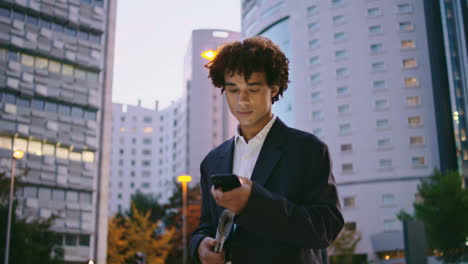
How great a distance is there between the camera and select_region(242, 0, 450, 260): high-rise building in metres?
61.6

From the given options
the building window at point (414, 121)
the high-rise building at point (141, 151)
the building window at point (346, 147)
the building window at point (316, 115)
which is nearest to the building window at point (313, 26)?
the building window at point (316, 115)

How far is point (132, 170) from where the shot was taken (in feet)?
443

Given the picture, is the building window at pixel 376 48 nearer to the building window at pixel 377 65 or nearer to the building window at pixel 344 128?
the building window at pixel 377 65

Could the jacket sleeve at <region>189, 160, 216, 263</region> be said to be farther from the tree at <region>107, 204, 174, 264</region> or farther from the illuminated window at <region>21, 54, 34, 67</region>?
the tree at <region>107, 204, 174, 264</region>

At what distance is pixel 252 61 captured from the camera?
8.21 feet

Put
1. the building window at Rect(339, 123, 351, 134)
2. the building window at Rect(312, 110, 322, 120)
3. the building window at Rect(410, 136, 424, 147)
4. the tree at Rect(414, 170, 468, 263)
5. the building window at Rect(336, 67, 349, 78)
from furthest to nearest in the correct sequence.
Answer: the building window at Rect(312, 110, 322, 120) < the building window at Rect(336, 67, 349, 78) < the building window at Rect(339, 123, 351, 134) < the building window at Rect(410, 136, 424, 147) < the tree at Rect(414, 170, 468, 263)

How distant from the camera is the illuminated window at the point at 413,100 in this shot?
2477 inches

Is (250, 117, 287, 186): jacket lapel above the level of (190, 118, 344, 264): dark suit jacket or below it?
above

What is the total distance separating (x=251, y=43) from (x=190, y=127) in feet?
352

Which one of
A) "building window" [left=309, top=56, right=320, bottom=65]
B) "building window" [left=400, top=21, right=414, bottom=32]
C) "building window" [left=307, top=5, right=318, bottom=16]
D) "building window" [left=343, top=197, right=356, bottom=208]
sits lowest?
"building window" [left=343, top=197, right=356, bottom=208]

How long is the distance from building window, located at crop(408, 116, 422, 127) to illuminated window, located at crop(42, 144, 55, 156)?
39215mm

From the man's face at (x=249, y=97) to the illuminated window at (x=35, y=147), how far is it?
41.0 m

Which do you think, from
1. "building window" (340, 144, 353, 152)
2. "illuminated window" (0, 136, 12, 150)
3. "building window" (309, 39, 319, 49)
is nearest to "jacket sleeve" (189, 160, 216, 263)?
"illuminated window" (0, 136, 12, 150)

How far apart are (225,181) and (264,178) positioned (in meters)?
0.43
